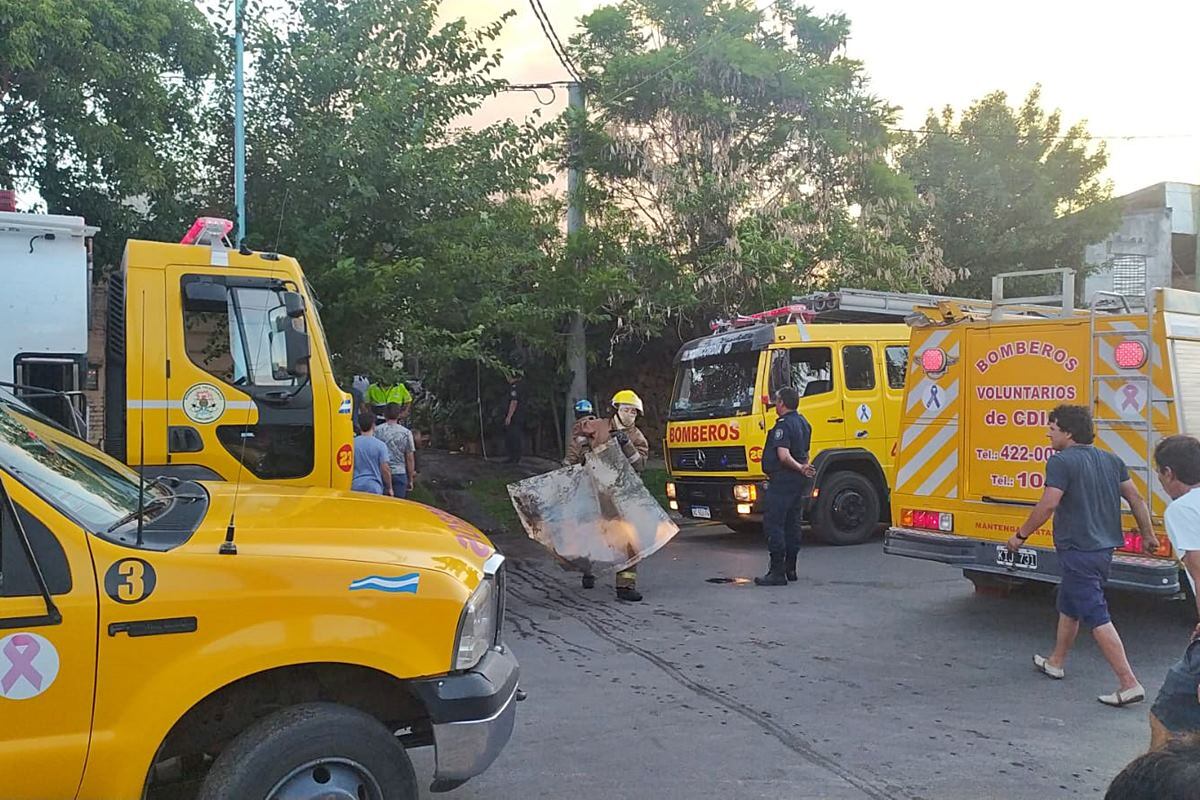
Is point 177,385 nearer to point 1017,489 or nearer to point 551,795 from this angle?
point 551,795

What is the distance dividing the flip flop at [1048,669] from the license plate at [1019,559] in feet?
3.04

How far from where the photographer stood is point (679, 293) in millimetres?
14242

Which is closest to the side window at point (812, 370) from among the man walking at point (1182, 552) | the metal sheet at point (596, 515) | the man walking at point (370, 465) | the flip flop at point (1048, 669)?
the metal sheet at point (596, 515)

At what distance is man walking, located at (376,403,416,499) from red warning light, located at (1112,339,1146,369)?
5.81 meters

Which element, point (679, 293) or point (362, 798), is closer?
point (362, 798)

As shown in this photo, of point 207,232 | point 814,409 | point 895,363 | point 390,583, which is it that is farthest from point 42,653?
point 895,363

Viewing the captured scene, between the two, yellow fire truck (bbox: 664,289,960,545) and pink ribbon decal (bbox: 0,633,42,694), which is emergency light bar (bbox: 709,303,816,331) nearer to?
yellow fire truck (bbox: 664,289,960,545)

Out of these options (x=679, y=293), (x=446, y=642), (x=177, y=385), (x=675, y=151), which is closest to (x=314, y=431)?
(x=177, y=385)

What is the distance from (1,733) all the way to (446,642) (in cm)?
127

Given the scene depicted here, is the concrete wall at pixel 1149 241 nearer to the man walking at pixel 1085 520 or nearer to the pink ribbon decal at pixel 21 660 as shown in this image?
the man walking at pixel 1085 520

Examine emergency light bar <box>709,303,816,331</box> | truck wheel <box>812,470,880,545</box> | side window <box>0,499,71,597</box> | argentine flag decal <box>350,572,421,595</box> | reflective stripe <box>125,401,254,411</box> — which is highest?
emergency light bar <box>709,303,816,331</box>

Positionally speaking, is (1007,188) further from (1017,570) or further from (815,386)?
(1017,570)

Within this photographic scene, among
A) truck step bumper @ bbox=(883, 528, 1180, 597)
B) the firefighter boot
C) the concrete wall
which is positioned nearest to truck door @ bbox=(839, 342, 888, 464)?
truck step bumper @ bbox=(883, 528, 1180, 597)

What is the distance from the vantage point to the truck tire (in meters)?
3.01
